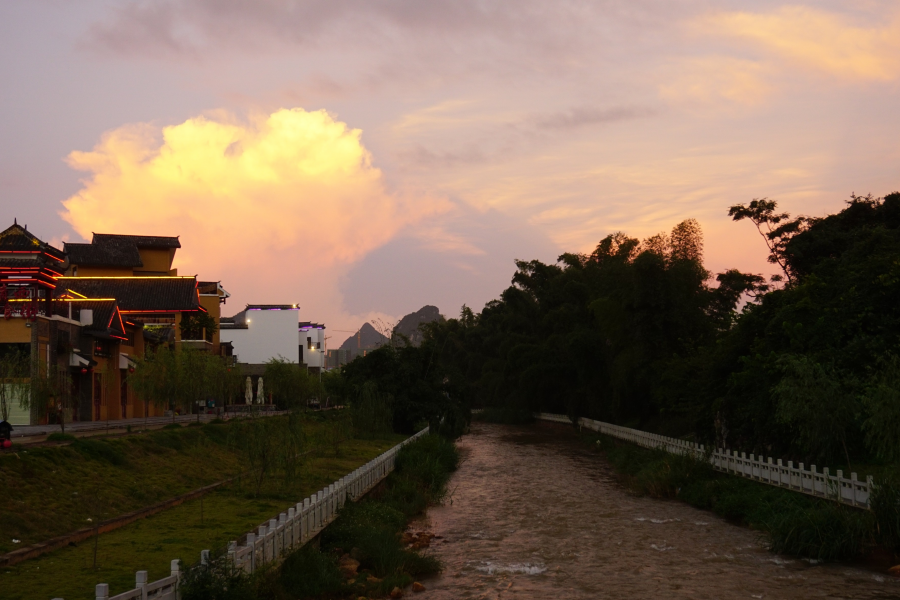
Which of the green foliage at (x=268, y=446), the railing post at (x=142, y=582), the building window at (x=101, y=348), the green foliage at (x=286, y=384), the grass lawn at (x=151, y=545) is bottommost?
the grass lawn at (x=151, y=545)

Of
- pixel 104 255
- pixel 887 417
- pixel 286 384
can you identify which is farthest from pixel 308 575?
pixel 104 255

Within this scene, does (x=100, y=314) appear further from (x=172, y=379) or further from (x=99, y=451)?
(x=99, y=451)

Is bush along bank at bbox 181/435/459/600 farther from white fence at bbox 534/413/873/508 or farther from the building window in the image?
the building window

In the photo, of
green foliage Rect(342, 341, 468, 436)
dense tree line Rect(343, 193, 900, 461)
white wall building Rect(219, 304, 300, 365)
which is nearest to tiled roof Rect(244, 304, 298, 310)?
white wall building Rect(219, 304, 300, 365)

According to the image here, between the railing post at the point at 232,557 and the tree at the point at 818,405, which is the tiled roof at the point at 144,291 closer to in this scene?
the tree at the point at 818,405

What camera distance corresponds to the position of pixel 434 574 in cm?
1670

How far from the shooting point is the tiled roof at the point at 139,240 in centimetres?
7106

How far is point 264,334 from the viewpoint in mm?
102938

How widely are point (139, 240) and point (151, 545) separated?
62.7 m

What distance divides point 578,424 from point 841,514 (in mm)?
44898

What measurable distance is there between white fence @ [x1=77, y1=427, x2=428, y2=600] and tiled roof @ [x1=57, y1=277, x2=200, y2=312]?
45208mm

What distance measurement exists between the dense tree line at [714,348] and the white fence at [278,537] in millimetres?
11161

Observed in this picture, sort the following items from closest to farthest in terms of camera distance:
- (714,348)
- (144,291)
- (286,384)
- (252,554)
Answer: (252,554) → (714,348) → (286,384) → (144,291)

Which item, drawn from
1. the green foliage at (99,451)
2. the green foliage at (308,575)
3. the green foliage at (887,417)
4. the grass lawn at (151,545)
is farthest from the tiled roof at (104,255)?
the green foliage at (887,417)
